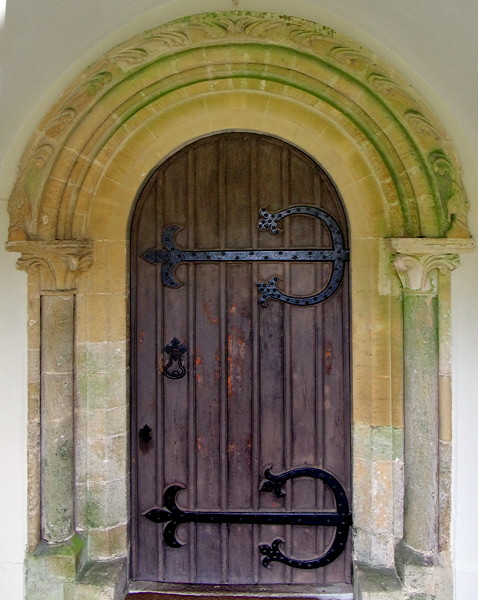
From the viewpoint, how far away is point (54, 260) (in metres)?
3.21

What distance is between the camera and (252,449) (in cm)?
349

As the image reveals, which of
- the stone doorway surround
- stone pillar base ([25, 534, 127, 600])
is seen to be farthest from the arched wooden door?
stone pillar base ([25, 534, 127, 600])

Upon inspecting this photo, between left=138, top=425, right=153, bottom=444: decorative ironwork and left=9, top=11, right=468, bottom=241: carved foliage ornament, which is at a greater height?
left=9, top=11, right=468, bottom=241: carved foliage ornament

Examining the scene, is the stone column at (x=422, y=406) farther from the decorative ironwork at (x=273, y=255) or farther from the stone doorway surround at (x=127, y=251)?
the decorative ironwork at (x=273, y=255)

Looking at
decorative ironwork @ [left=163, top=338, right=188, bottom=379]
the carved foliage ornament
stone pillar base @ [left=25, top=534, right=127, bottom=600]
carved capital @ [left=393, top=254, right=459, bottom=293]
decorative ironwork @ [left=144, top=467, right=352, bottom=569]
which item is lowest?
stone pillar base @ [left=25, top=534, right=127, bottom=600]

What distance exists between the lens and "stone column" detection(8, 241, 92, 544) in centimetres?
327

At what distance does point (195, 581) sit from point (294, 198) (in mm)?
2163

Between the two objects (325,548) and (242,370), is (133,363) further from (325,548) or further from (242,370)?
(325,548)

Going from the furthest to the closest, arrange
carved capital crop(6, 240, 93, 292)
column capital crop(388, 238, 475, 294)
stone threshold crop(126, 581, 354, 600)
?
stone threshold crop(126, 581, 354, 600)
carved capital crop(6, 240, 93, 292)
column capital crop(388, 238, 475, 294)

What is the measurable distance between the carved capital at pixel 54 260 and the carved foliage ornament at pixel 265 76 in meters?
0.07

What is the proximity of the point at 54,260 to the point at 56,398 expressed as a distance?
2.31 feet

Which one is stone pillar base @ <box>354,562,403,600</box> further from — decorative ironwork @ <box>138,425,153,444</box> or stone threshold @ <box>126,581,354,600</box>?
decorative ironwork @ <box>138,425,153,444</box>

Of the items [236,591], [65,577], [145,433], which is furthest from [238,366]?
[65,577]

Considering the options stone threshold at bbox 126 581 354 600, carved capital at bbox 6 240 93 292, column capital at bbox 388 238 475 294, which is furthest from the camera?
stone threshold at bbox 126 581 354 600
